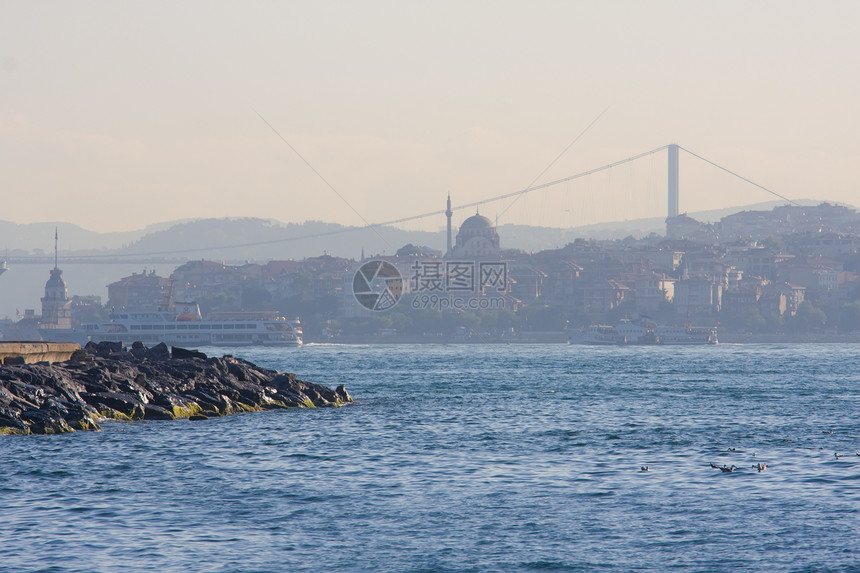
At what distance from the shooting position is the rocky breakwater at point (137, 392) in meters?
21.1

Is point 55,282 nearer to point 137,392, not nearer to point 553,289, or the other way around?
point 553,289

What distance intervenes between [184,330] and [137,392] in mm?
78675

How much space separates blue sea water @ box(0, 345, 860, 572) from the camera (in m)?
11.7

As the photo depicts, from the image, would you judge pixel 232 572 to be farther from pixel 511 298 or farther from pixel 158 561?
pixel 511 298

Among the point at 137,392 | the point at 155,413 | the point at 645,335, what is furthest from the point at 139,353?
the point at 645,335

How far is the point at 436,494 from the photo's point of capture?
600 inches

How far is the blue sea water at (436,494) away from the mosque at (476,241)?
151m

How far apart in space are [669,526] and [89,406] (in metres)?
13.7

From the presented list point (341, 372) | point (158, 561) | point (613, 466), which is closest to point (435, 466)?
point (613, 466)

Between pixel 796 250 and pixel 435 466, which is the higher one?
pixel 796 250

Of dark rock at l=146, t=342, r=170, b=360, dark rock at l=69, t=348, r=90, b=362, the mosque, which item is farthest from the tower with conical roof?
dark rock at l=69, t=348, r=90, b=362

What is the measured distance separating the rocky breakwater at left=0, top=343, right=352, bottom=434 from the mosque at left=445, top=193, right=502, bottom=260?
14372 centimetres

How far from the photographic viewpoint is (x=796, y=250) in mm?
171000

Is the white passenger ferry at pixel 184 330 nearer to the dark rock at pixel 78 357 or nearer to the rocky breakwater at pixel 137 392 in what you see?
the dark rock at pixel 78 357
